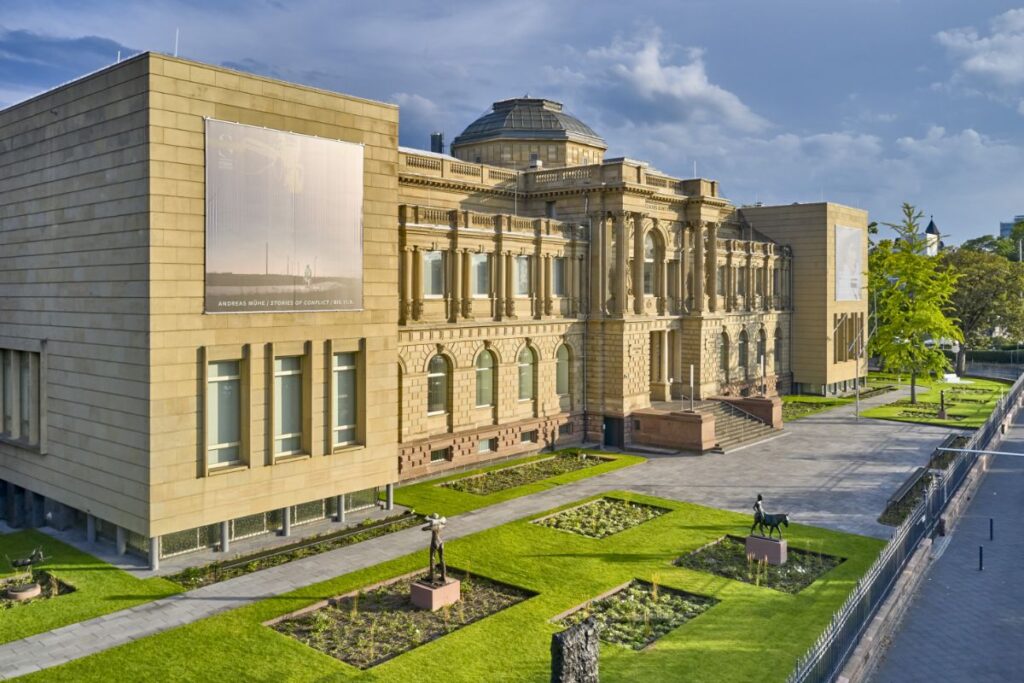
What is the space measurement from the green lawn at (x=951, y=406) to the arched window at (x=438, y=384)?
115ft

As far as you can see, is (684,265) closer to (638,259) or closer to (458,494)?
(638,259)

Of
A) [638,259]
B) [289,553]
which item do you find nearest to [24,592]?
[289,553]

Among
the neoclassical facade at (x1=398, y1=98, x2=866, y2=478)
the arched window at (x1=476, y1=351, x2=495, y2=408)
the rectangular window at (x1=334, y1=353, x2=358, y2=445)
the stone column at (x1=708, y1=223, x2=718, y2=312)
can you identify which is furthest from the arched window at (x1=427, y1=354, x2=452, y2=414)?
the stone column at (x1=708, y1=223, x2=718, y2=312)

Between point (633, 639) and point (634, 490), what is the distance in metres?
16.0

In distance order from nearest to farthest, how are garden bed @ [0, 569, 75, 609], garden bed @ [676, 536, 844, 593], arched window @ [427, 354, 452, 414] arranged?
garden bed @ [0, 569, 75, 609] → garden bed @ [676, 536, 844, 593] → arched window @ [427, 354, 452, 414]

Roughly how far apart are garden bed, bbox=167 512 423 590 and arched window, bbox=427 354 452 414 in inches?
354

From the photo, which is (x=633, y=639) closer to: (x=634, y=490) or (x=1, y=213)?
(x=634, y=490)

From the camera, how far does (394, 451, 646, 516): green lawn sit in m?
32.9

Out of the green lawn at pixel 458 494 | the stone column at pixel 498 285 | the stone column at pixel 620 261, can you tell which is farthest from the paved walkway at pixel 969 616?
the stone column at pixel 498 285

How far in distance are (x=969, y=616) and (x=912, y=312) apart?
47.1 m

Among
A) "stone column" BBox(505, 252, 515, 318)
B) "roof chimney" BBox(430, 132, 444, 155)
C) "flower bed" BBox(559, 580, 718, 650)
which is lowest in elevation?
"flower bed" BBox(559, 580, 718, 650)

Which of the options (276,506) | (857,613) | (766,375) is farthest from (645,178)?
(857,613)

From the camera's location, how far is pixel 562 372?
47188mm

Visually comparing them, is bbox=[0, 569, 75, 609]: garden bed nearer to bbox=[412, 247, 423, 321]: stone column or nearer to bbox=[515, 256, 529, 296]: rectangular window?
bbox=[412, 247, 423, 321]: stone column
